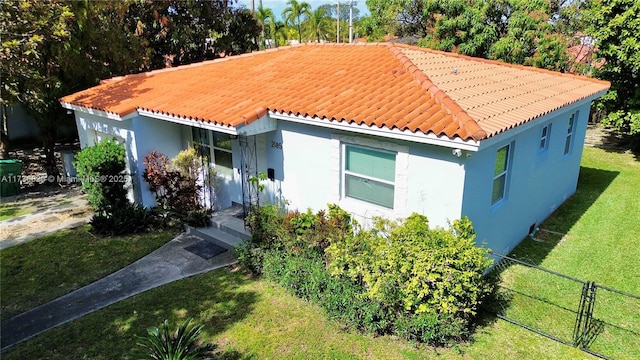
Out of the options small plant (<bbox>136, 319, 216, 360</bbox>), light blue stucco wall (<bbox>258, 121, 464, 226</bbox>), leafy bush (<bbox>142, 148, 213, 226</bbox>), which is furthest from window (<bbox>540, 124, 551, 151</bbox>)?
small plant (<bbox>136, 319, 216, 360</bbox>)

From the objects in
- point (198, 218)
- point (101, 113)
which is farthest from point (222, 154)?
point (101, 113)

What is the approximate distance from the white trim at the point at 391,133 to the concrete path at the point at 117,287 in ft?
11.4

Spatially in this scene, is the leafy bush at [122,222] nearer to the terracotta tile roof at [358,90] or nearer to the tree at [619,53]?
the terracotta tile roof at [358,90]

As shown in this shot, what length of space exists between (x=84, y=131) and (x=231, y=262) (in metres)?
7.41

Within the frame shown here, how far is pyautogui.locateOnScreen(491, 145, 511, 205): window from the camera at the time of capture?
8.39 meters

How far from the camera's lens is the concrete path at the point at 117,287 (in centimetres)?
717

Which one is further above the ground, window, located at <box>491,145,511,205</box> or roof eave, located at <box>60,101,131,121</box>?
roof eave, located at <box>60,101,131,121</box>

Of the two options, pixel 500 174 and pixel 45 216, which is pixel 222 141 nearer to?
pixel 45 216

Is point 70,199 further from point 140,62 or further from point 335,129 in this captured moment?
point 335,129

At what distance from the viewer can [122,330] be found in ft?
22.7

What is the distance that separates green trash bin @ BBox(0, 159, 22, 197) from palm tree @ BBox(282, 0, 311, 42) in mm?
39879

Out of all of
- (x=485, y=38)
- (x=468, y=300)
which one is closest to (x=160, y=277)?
(x=468, y=300)

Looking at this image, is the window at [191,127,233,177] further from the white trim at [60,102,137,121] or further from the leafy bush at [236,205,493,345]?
the leafy bush at [236,205,493,345]

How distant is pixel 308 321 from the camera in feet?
23.5
